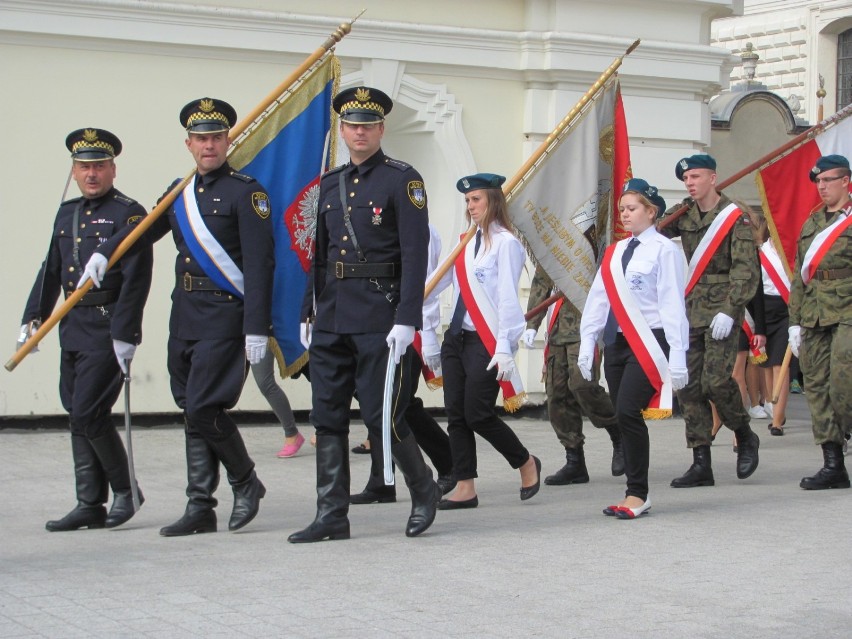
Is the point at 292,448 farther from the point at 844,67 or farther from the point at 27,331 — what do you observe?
the point at 844,67

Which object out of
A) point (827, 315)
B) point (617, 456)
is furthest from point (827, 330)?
point (617, 456)

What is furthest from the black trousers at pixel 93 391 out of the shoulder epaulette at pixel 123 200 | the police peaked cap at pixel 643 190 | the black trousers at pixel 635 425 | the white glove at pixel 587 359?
the police peaked cap at pixel 643 190

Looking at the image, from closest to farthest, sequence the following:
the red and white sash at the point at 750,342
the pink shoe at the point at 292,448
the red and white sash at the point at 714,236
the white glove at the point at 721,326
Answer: the white glove at the point at 721,326, the red and white sash at the point at 714,236, the pink shoe at the point at 292,448, the red and white sash at the point at 750,342

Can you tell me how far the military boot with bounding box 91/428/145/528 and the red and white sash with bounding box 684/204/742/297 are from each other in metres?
3.59

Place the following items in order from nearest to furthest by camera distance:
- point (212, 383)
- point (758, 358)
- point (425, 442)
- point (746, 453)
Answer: point (212, 383) → point (425, 442) → point (746, 453) → point (758, 358)

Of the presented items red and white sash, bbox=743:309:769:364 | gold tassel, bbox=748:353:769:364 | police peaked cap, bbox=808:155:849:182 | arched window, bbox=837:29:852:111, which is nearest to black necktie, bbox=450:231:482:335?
police peaked cap, bbox=808:155:849:182

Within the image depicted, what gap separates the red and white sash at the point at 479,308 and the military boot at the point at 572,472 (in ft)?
3.40

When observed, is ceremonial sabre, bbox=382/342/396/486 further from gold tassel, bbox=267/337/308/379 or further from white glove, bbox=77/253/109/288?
white glove, bbox=77/253/109/288

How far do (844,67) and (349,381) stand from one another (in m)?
21.1

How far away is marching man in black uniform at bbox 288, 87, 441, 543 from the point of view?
269 inches

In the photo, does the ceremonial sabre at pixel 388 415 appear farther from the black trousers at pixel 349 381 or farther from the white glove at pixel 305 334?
the white glove at pixel 305 334

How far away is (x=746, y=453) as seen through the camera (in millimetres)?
9289

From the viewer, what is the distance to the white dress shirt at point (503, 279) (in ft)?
25.4

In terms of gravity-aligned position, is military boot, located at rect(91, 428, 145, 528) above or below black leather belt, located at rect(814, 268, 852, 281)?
below
